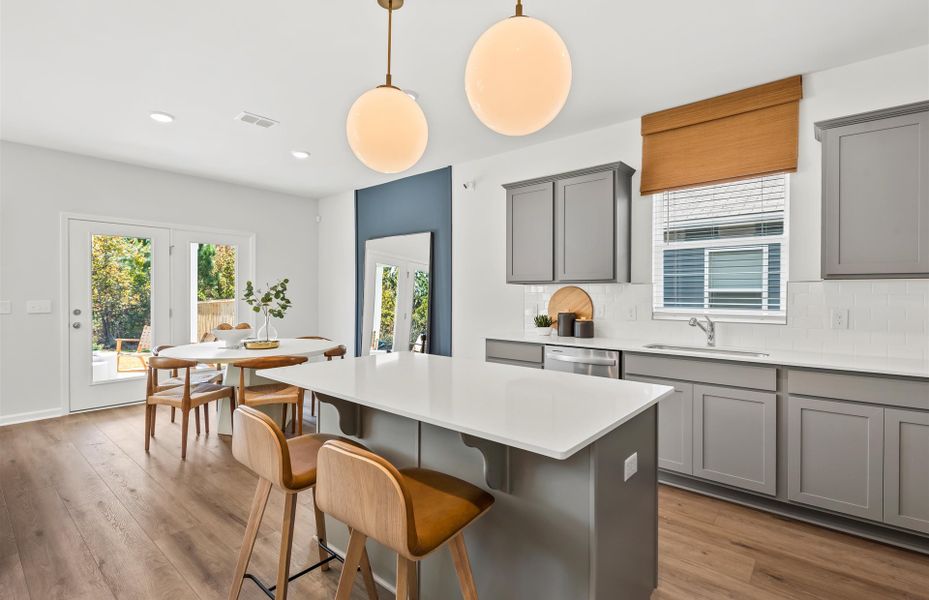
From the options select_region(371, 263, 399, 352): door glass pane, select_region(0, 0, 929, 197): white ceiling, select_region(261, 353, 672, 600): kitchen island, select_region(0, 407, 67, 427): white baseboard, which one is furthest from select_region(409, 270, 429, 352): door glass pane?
select_region(0, 407, 67, 427): white baseboard

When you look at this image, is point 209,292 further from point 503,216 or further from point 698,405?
point 698,405

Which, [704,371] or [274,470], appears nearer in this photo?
[274,470]

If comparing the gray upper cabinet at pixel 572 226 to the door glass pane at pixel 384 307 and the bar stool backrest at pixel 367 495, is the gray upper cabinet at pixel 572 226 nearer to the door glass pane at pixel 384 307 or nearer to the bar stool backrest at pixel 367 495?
the door glass pane at pixel 384 307

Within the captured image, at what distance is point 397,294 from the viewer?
5.71m

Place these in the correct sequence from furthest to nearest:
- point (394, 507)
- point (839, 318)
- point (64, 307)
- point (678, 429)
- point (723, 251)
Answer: point (64, 307), point (723, 251), point (678, 429), point (839, 318), point (394, 507)

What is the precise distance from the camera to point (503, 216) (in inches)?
184

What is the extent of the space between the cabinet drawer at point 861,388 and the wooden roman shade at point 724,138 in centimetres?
142

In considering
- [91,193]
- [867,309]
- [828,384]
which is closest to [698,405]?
[828,384]

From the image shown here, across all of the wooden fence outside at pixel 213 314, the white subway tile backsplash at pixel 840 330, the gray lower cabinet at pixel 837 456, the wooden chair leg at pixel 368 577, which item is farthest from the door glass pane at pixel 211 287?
the gray lower cabinet at pixel 837 456

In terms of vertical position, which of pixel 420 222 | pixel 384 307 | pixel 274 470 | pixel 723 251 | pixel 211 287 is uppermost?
pixel 420 222

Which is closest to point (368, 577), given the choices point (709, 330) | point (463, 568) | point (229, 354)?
point (463, 568)

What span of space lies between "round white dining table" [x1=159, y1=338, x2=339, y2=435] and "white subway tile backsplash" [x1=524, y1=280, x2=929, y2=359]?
115 inches

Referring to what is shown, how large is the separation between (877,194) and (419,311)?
13.5ft

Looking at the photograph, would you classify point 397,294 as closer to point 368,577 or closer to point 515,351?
point 515,351
